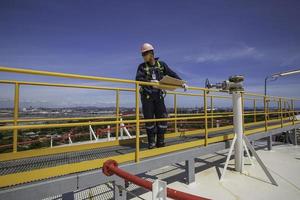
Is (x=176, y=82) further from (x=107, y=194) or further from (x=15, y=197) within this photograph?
(x=15, y=197)

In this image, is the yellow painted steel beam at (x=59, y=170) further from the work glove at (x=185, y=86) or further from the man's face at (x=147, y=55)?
the man's face at (x=147, y=55)

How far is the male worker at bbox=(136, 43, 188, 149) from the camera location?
12.9 feet

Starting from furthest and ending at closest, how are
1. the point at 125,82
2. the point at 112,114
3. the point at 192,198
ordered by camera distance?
the point at 112,114 → the point at 125,82 → the point at 192,198

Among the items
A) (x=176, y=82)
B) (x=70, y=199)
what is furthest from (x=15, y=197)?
(x=176, y=82)

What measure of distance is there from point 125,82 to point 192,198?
2198 millimetres

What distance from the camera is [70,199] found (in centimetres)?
379

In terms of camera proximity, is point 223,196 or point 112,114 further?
point 112,114

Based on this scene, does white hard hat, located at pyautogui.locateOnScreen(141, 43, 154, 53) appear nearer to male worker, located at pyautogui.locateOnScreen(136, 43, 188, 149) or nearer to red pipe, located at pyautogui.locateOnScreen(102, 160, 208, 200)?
male worker, located at pyautogui.locateOnScreen(136, 43, 188, 149)

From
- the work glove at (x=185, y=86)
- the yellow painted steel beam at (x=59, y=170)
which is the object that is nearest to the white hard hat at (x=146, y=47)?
the work glove at (x=185, y=86)

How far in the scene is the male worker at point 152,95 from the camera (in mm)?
3921

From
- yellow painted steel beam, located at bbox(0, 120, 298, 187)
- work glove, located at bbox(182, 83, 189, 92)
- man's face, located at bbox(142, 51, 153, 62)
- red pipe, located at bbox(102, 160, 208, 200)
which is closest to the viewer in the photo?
red pipe, located at bbox(102, 160, 208, 200)

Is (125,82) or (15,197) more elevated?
(125,82)

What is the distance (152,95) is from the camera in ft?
13.0

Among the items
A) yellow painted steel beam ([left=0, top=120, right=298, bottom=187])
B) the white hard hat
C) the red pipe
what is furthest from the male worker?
the red pipe
